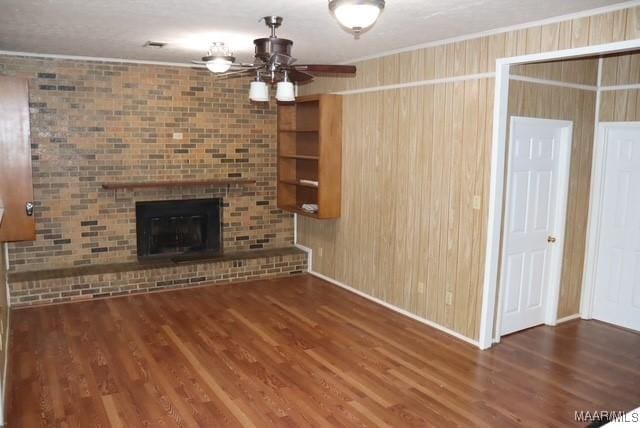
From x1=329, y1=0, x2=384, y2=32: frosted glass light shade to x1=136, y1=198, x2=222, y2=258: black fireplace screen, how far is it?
4.31m

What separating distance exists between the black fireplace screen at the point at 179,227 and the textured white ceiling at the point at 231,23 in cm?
188

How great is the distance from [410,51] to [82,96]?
3.53 metres

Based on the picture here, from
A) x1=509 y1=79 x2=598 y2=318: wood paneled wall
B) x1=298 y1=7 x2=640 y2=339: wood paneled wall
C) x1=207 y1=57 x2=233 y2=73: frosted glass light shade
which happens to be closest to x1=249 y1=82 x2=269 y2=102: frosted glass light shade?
x1=207 y1=57 x2=233 y2=73: frosted glass light shade

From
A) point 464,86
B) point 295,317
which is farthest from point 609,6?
point 295,317

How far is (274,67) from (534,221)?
2896mm

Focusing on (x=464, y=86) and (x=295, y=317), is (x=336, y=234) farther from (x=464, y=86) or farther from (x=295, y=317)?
(x=464, y=86)

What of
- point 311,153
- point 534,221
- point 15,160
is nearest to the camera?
point 15,160

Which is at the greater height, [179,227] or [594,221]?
[594,221]

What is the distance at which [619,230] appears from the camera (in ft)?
15.7

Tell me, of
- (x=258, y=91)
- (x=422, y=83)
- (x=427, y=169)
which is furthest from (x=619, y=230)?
(x=258, y=91)

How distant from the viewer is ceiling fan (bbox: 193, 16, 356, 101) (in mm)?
2932

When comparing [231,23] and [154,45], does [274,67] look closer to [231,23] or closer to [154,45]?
[231,23]

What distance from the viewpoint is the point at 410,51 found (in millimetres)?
4789

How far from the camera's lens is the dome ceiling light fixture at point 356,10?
226 centimetres
